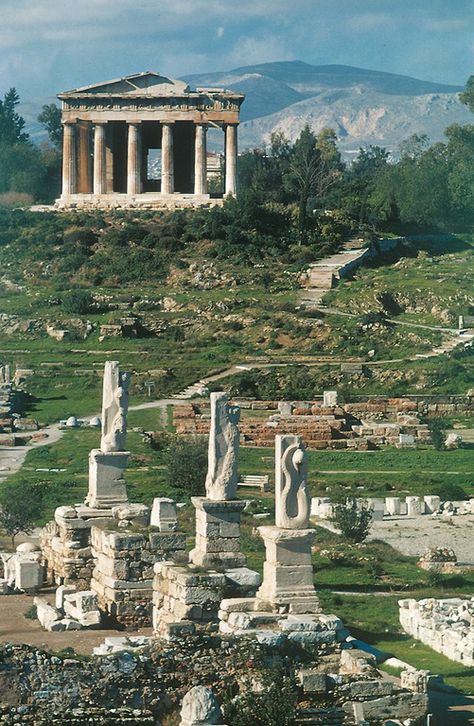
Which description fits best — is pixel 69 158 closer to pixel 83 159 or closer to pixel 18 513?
pixel 83 159

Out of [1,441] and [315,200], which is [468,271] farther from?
[1,441]

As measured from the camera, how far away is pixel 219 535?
24.3 meters

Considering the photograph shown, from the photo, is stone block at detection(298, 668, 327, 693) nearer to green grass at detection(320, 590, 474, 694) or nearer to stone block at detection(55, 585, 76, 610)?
green grass at detection(320, 590, 474, 694)

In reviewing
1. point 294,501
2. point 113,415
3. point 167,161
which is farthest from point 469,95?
point 294,501

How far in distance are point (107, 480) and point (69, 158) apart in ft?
246

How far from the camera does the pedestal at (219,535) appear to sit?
24.2 metres

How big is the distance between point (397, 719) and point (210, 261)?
64.9 metres

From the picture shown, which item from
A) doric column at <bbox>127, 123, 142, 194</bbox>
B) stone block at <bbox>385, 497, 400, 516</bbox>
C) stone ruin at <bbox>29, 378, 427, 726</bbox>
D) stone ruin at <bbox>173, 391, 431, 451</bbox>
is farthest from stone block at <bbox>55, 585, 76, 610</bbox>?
doric column at <bbox>127, 123, 142, 194</bbox>

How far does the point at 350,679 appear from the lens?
20000 mm

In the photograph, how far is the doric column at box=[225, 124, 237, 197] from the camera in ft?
330

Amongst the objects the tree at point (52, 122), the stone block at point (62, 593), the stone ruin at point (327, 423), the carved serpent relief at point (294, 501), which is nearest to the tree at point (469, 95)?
the tree at point (52, 122)

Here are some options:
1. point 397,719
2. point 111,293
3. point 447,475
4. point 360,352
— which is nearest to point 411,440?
point 447,475

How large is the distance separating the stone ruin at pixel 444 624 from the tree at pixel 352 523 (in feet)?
24.8

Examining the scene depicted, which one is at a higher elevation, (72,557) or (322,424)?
(72,557)
